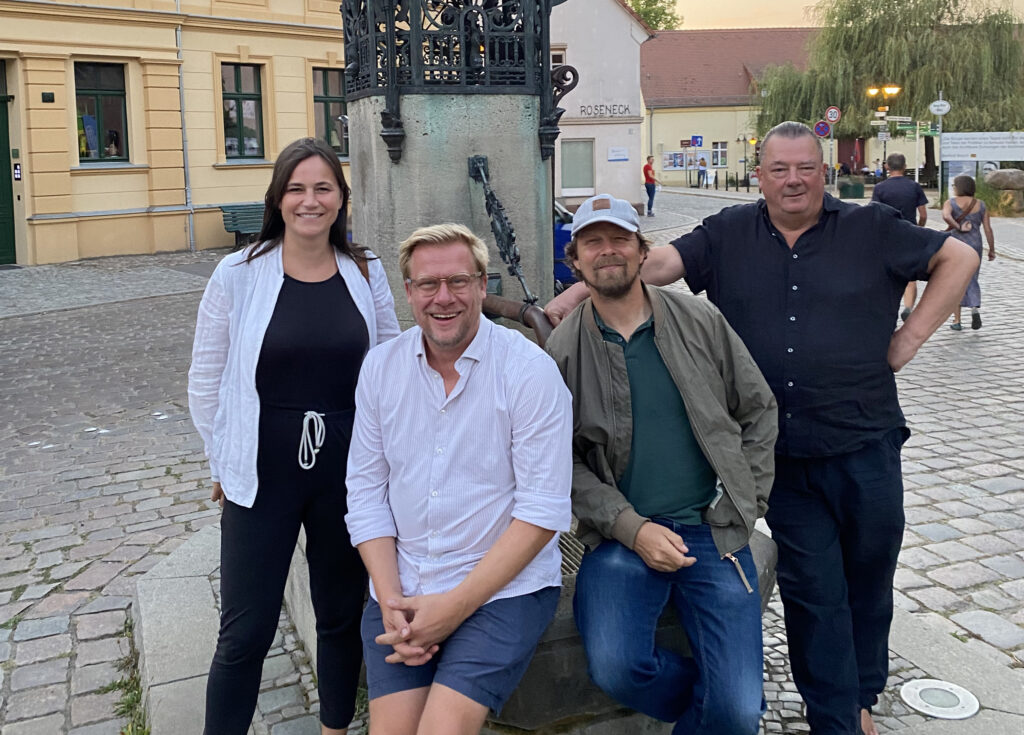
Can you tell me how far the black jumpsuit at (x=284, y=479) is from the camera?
3.06 m

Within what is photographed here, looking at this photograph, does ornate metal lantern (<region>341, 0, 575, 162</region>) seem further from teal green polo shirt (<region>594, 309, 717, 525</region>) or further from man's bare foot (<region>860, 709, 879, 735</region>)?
man's bare foot (<region>860, 709, 879, 735</region>)

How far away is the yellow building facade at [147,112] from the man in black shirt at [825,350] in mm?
18583

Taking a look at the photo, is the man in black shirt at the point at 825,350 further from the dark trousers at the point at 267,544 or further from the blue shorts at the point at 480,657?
the dark trousers at the point at 267,544

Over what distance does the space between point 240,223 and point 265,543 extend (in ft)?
64.3

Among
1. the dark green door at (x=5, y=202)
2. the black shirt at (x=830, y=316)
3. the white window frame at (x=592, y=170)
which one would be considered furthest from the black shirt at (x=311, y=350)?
the white window frame at (x=592, y=170)

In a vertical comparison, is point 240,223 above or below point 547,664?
above

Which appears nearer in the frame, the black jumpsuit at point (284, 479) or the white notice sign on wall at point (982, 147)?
the black jumpsuit at point (284, 479)

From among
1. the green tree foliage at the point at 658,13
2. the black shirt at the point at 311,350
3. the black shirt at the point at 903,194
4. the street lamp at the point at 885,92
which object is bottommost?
the black shirt at the point at 311,350

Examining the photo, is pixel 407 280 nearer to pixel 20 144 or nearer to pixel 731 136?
pixel 20 144

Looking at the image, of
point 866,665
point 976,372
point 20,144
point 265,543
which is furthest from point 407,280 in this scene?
point 20,144

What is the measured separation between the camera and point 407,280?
9.61 feet

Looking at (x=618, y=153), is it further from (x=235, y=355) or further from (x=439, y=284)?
(x=439, y=284)

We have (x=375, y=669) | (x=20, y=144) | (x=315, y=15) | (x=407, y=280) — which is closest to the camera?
(x=375, y=669)

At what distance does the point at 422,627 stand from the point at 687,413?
37.0 inches
